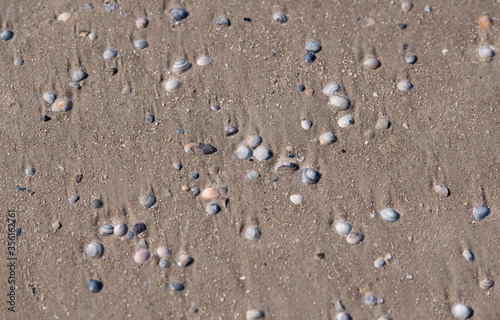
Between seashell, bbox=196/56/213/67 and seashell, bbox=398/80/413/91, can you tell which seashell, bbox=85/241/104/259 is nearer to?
seashell, bbox=196/56/213/67

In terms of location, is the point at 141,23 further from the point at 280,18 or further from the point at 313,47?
the point at 313,47

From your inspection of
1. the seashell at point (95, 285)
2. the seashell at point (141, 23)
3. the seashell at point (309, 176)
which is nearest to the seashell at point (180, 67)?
the seashell at point (141, 23)

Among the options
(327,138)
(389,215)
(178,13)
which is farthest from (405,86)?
(178,13)

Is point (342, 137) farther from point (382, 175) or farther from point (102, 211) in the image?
point (102, 211)

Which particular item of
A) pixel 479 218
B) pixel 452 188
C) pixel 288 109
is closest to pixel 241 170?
pixel 288 109

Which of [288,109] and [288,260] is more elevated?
[288,109]

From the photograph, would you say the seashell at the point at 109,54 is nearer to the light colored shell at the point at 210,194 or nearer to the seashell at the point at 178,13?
the seashell at the point at 178,13
